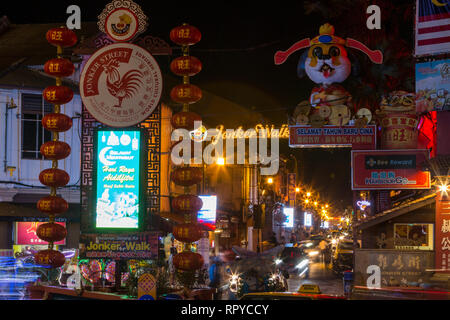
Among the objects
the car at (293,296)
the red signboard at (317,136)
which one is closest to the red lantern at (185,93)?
the car at (293,296)

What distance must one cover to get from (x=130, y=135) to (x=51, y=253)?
14.9 feet

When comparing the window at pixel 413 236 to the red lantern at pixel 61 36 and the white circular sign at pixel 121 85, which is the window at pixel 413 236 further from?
the red lantern at pixel 61 36

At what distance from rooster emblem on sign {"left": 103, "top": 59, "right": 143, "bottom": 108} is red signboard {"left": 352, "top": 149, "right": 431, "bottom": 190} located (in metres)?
13.6

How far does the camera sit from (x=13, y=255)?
25875 millimetres

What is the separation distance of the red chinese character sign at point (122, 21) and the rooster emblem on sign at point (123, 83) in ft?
3.05

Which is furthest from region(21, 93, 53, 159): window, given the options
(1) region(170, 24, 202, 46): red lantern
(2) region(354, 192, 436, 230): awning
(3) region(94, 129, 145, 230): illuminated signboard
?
(2) region(354, 192, 436, 230): awning

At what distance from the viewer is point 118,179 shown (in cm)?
1838

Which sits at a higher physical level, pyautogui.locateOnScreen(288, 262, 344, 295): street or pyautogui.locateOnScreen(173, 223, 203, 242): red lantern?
pyautogui.locateOnScreen(173, 223, 203, 242): red lantern

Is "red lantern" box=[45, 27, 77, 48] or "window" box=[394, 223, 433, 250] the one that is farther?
"window" box=[394, 223, 433, 250]

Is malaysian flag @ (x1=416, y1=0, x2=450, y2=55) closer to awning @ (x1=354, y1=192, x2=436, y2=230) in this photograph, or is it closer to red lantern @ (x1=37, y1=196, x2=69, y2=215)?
awning @ (x1=354, y1=192, x2=436, y2=230)

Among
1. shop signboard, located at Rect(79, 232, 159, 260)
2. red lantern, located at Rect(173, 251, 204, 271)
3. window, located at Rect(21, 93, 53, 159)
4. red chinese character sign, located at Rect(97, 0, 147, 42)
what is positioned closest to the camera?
red lantern, located at Rect(173, 251, 204, 271)

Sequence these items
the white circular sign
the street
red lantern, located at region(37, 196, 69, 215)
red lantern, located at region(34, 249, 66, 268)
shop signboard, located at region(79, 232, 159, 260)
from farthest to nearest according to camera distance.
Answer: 1. the street
2. shop signboard, located at region(79, 232, 159, 260)
3. the white circular sign
4. red lantern, located at region(37, 196, 69, 215)
5. red lantern, located at region(34, 249, 66, 268)

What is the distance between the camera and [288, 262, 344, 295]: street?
88.4ft
